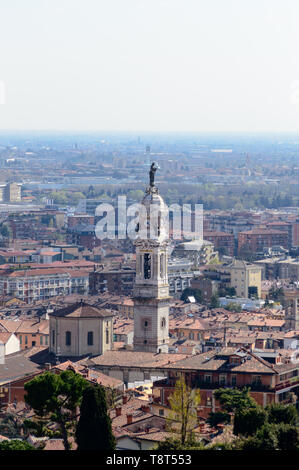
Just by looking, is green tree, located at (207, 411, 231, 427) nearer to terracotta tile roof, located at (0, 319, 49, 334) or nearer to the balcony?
the balcony

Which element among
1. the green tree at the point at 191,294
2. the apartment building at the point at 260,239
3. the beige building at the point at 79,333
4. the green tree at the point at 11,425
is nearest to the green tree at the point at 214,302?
the green tree at the point at 191,294

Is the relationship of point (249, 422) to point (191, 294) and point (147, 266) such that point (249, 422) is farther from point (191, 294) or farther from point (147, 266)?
point (191, 294)

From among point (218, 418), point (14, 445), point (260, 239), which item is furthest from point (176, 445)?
point (260, 239)

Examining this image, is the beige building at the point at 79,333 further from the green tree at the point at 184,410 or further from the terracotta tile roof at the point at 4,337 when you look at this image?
the green tree at the point at 184,410

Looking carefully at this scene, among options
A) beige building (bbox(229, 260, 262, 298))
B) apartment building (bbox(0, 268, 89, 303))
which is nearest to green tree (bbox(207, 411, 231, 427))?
beige building (bbox(229, 260, 262, 298))

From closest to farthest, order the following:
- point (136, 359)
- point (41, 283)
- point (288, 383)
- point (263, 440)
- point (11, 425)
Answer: point (263, 440)
point (11, 425)
point (288, 383)
point (136, 359)
point (41, 283)
